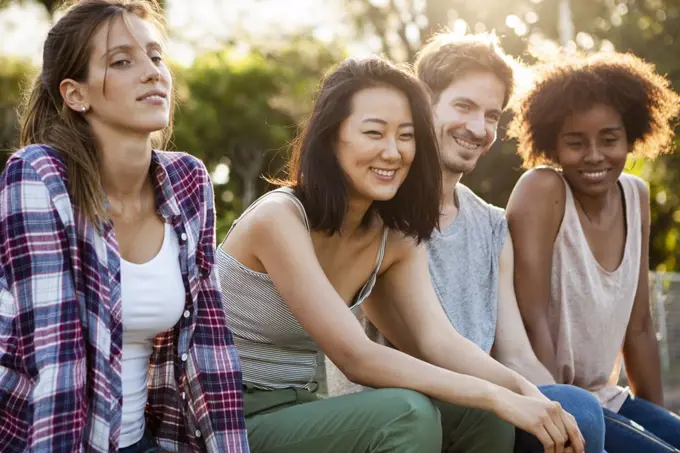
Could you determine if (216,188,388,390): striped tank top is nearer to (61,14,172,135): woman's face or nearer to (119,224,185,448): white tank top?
(119,224,185,448): white tank top

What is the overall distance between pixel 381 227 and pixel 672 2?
48.4 feet

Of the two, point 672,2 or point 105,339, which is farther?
point 672,2

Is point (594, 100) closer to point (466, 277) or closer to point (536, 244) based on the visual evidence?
point (536, 244)

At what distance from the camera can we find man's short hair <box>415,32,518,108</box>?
4.27 m

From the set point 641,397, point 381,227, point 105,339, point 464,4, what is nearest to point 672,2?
point 464,4

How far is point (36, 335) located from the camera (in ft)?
8.66

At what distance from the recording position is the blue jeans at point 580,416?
10.6 feet

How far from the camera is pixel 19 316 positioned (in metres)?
2.66

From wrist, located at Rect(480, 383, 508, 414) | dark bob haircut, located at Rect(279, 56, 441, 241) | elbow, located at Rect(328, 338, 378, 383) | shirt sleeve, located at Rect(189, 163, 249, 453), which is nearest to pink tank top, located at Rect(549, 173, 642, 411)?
dark bob haircut, located at Rect(279, 56, 441, 241)

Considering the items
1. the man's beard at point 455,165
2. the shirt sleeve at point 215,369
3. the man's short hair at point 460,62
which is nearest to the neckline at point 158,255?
the shirt sleeve at point 215,369

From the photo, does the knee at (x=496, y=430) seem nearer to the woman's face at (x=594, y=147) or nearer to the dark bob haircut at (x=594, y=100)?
the woman's face at (x=594, y=147)

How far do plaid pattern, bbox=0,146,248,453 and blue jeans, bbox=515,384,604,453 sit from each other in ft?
3.21

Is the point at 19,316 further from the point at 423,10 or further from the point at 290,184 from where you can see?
the point at 423,10

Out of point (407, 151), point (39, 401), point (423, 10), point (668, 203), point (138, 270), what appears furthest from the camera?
point (423, 10)
